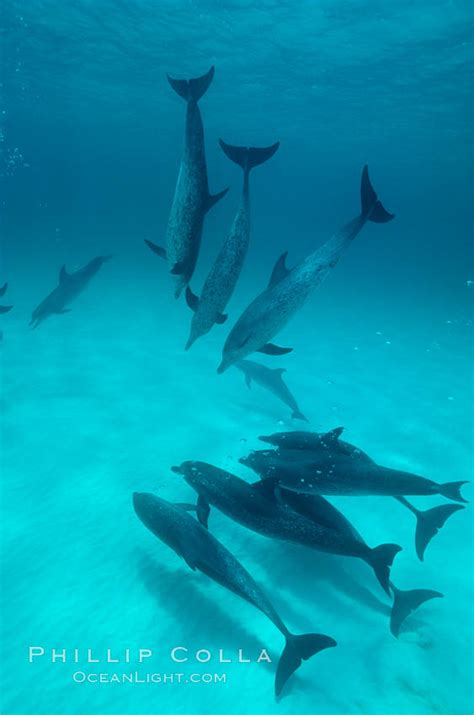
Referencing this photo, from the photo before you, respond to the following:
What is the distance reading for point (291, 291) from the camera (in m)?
3.57

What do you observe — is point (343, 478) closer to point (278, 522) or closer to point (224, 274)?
point (278, 522)

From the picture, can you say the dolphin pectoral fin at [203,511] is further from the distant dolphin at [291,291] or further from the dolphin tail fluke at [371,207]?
the dolphin tail fluke at [371,207]

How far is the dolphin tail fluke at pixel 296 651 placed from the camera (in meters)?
3.98

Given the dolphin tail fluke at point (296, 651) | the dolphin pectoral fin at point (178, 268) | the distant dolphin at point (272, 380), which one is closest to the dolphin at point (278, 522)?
the dolphin tail fluke at point (296, 651)

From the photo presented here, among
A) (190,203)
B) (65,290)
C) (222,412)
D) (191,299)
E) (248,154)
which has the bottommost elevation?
(222,412)

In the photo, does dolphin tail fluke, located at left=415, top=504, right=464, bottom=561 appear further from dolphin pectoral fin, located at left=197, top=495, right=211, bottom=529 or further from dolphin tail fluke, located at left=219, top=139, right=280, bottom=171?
dolphin tail fluke, located at left=219, top=139, right=280, bottom=171

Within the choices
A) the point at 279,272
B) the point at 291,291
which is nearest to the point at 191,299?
the point at 291,291

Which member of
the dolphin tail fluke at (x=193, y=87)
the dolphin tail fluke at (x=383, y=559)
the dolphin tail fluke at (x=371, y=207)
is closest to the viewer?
the dolphin tail fluke at (x=193, y=87)

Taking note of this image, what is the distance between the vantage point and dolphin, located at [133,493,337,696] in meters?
4.02

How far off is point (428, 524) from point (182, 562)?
308 centimetres

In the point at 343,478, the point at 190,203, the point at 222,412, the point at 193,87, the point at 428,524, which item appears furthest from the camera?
the point at 222,412

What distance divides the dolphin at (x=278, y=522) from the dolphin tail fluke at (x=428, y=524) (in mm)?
1270

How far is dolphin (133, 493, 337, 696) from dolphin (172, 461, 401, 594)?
9.8 inches

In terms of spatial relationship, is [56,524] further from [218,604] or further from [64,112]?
[64,112]
